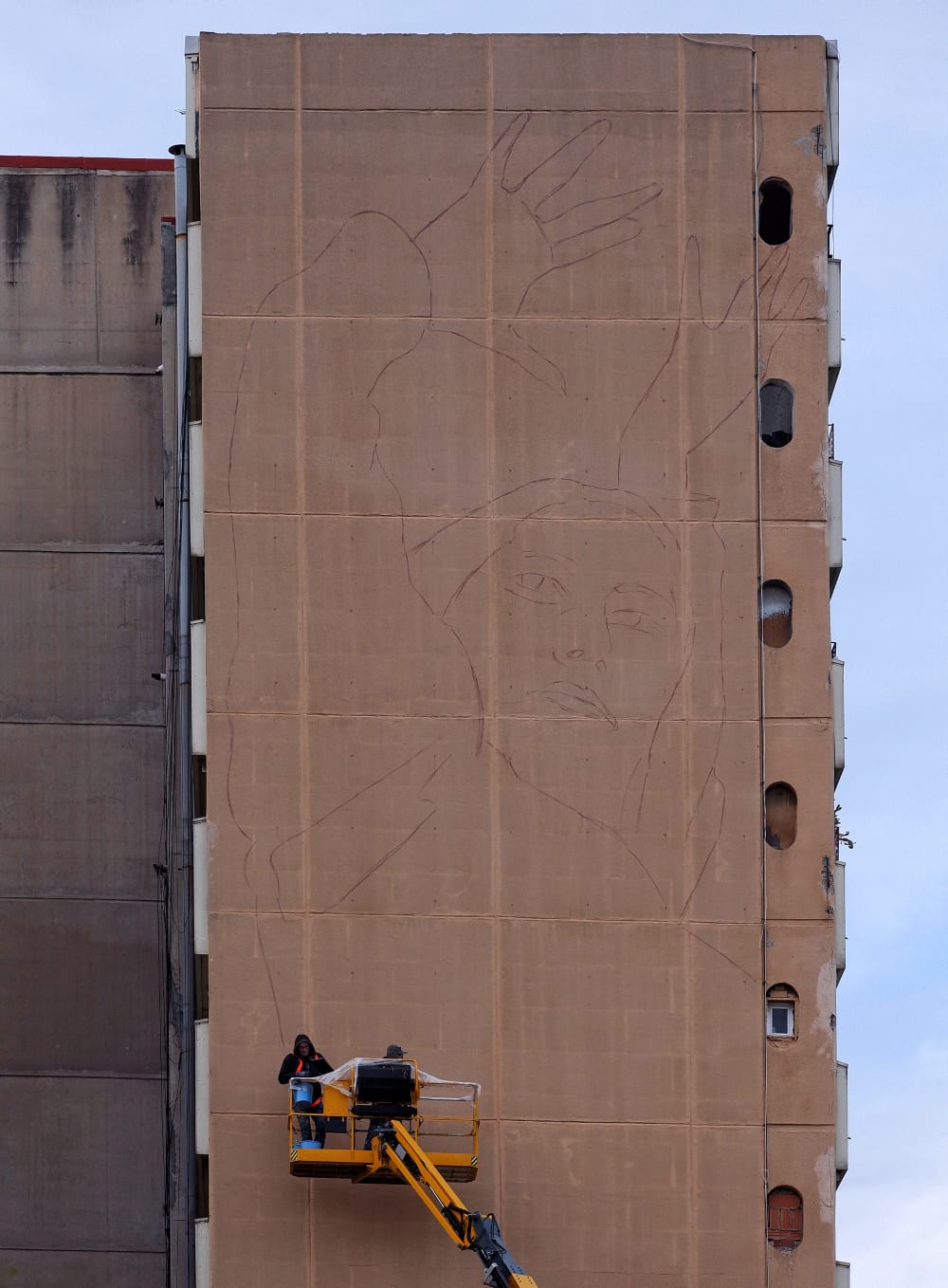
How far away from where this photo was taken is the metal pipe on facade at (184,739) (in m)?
40.8

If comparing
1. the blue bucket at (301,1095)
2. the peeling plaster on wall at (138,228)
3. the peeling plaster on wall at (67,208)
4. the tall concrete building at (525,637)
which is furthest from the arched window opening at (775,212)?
the blue bucket at (301,1095)

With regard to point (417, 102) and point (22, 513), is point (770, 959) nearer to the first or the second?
point (417, 102)

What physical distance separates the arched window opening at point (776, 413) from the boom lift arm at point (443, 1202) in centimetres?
1446

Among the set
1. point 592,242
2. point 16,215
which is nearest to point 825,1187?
point 592,242

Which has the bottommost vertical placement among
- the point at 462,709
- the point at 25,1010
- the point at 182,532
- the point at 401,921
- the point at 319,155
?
the point at 25,1010

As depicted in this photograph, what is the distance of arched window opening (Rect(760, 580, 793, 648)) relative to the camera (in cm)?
3744

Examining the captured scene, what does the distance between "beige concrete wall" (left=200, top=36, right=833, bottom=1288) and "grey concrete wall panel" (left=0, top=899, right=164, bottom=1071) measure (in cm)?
1023

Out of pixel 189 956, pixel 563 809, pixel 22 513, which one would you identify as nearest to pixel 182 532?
pixel 22 513

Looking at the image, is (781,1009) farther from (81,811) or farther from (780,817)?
(81,811)

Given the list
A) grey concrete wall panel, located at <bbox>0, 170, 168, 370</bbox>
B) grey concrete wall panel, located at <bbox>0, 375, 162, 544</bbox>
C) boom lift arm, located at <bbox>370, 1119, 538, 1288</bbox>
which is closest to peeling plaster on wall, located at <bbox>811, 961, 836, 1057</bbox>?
boom lift arm, located at <bbox>370, 1119, 538, 1288</bbox>

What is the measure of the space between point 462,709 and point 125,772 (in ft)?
41.6

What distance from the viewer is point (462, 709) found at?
36.8 metres

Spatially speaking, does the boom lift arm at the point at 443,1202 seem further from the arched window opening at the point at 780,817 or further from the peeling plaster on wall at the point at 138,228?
the peeling plaster on wall at the point at 138,228

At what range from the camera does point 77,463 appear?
4744 centimetres
